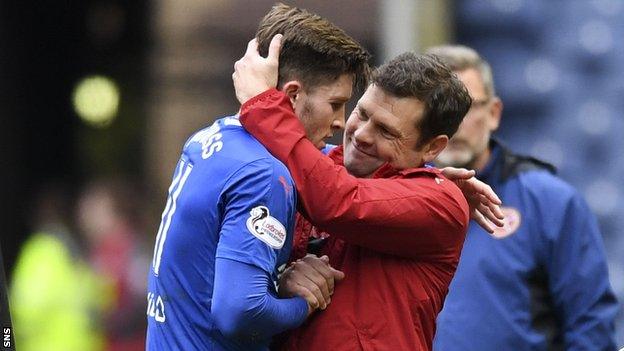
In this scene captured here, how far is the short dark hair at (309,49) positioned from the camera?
3492 mm

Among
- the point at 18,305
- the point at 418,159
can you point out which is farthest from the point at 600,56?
the point at 418,159

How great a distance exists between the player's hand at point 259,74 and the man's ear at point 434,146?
476mm

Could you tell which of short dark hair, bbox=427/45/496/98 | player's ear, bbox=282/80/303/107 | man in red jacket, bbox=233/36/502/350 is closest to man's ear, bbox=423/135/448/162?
man in red jacket, bbox=233/36/502/350

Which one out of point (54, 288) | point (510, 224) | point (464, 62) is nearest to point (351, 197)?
point (510, 224)

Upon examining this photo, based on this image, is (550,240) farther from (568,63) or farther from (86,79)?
(86,79)

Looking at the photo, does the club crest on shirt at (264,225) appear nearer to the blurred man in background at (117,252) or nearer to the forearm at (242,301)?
the forearm at (242,301)

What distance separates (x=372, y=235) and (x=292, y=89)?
441 millimetres

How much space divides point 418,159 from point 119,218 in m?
5.12

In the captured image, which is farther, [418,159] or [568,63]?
[568,63]

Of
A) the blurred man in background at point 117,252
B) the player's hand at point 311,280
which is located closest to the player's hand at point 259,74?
the player's hand at point 311,280

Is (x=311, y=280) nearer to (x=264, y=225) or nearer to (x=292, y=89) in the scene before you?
(x=264, y=225)

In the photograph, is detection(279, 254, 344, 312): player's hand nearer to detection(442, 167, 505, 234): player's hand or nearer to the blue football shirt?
the blue football shirt

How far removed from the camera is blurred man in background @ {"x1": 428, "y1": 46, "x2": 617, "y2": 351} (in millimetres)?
4938

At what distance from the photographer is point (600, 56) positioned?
25.6 feet
